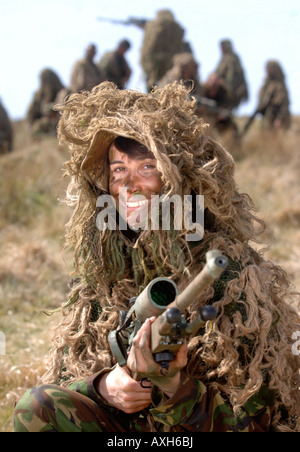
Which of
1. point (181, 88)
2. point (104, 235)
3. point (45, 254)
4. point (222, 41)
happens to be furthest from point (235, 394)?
point (222, 41)

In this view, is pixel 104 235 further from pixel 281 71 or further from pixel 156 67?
pixel 281 71

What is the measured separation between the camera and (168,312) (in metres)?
2.00

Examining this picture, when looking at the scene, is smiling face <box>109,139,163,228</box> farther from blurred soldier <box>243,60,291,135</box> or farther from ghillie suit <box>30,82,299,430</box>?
blurred soldier <box>243,60,291,135</box>

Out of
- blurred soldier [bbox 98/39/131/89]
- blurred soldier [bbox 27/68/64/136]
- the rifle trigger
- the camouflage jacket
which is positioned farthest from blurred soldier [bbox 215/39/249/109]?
the rifle trigger

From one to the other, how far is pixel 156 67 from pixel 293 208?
17.1 feet

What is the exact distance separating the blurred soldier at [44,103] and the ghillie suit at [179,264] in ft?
32.0

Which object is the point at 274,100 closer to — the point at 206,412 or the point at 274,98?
the point at 274,98

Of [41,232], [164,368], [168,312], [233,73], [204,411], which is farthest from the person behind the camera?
[233,73]

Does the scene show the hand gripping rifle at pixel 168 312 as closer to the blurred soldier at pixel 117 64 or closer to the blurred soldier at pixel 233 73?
the blurred soldier at pixel 117 64

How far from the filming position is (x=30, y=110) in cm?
1353

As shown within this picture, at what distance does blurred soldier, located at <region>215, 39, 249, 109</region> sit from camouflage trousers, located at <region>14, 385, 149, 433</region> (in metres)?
11.0

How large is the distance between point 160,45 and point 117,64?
0.95 m

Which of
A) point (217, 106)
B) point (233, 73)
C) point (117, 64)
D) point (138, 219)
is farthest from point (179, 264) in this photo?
point (233, 73)
